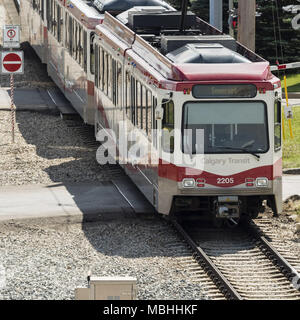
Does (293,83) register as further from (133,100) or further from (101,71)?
(133,100)

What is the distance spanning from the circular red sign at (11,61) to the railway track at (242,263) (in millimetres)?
7804

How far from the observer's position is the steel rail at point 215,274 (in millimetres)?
14617

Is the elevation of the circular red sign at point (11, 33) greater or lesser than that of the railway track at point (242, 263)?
greater

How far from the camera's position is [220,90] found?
17156mm

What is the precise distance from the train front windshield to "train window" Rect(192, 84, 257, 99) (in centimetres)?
11

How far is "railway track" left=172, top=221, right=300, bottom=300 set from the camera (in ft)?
49.1

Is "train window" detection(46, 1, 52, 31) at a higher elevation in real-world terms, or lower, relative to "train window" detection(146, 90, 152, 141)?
lower

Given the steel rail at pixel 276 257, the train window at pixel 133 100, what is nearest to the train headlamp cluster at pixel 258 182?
the steel rail at pixel 276 257

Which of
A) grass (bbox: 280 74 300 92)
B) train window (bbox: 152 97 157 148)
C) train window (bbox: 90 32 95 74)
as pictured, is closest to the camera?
train window (bbox: 152 97 157 148)

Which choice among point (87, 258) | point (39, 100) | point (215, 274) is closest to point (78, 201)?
point (87, 258)

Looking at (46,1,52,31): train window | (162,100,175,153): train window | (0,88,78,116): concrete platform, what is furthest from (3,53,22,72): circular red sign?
(162,100,175,153): train window

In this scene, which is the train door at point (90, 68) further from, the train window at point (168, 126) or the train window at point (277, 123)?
the train window at point (277, 123)

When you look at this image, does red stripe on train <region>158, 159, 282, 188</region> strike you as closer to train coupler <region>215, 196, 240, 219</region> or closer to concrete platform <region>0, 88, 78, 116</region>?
train coupler <region>215, 196, 240, 219</region>

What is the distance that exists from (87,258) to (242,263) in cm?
233
